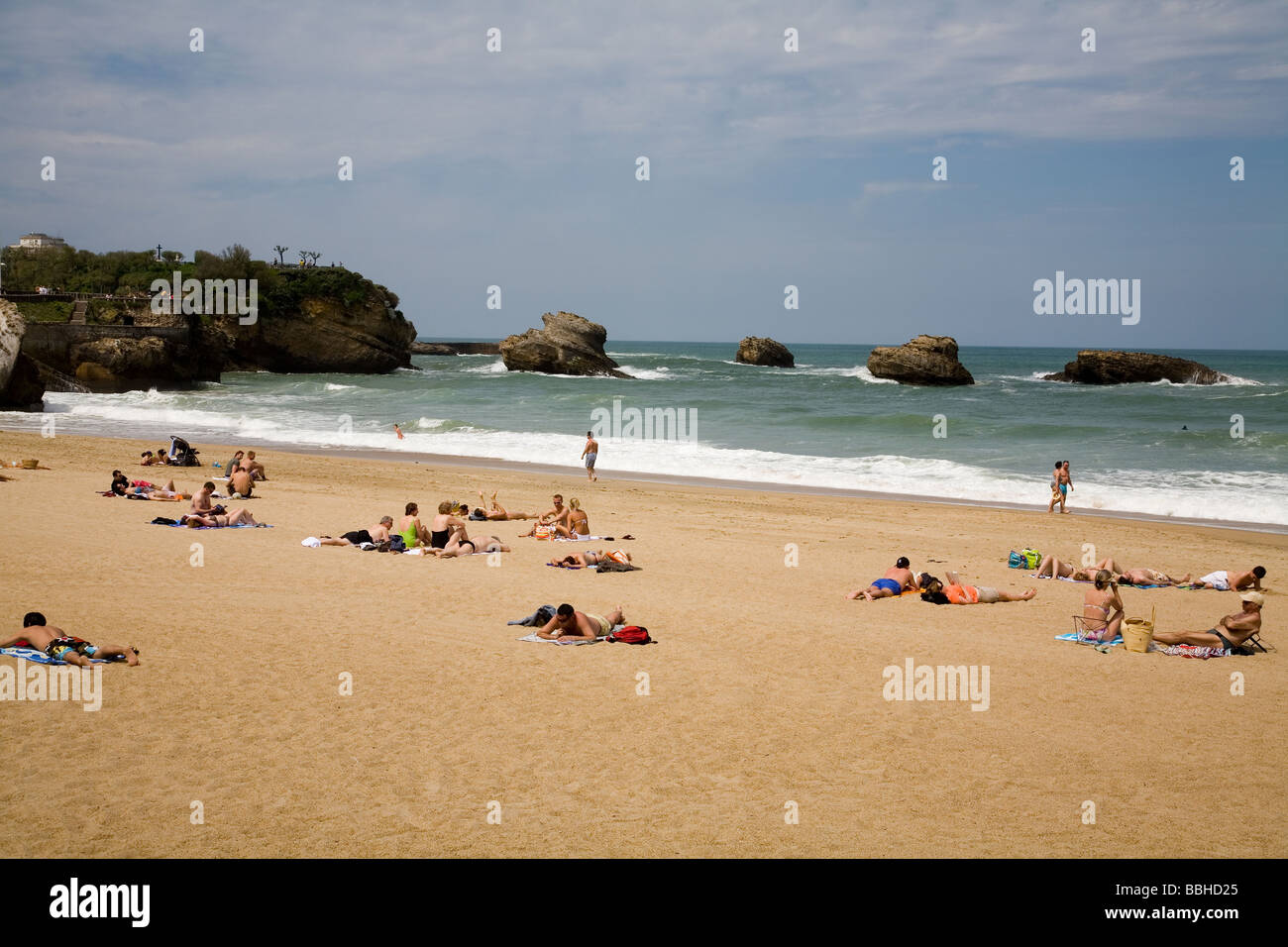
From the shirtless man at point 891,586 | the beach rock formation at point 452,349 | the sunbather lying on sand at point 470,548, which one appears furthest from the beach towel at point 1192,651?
the beach rock formation at point 452,349

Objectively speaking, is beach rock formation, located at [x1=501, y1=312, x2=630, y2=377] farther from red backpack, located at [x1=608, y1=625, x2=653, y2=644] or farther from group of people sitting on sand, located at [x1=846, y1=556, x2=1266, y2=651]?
red backpack, located at [x1=608, y1=625, x2=653, y2=644]

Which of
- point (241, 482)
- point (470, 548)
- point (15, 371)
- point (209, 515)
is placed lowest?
point (470, 548)

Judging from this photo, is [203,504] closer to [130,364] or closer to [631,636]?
[631,636]

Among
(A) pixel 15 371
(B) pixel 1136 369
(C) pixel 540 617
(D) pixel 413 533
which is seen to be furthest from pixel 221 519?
(B) pixel 1136 369

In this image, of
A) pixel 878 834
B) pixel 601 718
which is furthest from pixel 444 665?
pixel 878 834

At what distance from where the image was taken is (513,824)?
5.38 metres

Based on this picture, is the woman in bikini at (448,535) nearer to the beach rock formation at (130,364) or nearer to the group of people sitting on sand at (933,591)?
the group of people sitting on sand at (933,591)

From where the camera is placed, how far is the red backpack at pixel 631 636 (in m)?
9.23

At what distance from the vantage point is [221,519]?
14383 millimetres

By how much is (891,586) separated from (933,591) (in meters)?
0.50

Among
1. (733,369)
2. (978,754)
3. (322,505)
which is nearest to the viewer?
(978,754)

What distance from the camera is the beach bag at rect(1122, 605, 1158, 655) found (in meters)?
9.50
